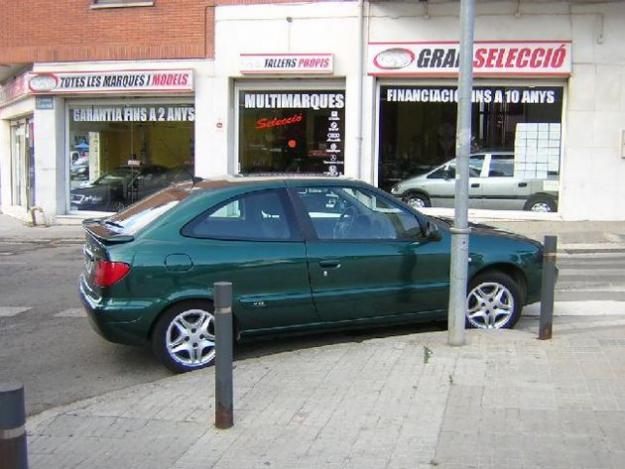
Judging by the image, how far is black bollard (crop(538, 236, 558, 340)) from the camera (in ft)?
19.3

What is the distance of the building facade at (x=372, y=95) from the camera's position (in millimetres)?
14719

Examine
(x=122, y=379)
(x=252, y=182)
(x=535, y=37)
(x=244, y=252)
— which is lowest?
(x=122, y=379)

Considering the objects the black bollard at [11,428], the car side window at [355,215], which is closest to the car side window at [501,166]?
the car side window at [355,215]

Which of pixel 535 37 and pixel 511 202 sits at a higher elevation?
pixel 535 37

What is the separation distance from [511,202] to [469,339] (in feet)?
33.5

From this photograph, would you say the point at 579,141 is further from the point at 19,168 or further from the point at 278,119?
the point at 19,168

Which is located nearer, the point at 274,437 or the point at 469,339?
the point at 274,437

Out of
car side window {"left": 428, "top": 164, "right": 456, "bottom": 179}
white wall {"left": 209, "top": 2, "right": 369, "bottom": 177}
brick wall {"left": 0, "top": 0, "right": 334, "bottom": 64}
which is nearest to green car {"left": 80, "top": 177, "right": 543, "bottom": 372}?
car side window {"left": 428, "top": 164, "right": 456, "bottom": 179}

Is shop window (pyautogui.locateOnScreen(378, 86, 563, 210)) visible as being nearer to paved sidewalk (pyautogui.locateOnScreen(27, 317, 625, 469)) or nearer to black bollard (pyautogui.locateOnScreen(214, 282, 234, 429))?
paved sidewalk (pyautogui.locateOnScreen(27, 317, 625, 469))

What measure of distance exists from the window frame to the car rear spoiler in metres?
0.45

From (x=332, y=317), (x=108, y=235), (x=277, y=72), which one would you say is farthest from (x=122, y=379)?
(x=277, y=72)

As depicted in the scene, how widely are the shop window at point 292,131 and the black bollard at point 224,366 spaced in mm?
11902

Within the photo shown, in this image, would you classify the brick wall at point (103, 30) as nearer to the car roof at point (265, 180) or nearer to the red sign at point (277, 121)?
the red sign at point (277, 121)

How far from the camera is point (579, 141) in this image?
1488cm
